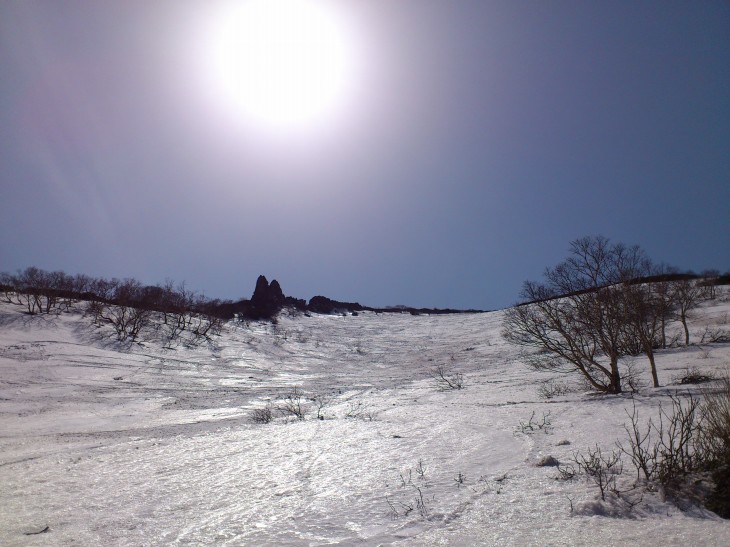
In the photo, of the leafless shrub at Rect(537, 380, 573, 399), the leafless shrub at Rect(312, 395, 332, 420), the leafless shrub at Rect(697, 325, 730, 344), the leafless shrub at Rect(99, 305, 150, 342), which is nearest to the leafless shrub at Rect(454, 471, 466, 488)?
the leafless shrub at Rect(312, 395, 332, 420)

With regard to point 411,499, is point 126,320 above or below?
above

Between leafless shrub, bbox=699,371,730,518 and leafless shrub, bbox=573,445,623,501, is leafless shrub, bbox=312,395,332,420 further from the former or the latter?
leafless shrub, bbox=699,371,730,518

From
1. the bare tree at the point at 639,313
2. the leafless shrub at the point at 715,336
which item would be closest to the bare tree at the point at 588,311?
the bare tree at the point at 639,313

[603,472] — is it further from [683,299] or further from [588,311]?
[683,299]

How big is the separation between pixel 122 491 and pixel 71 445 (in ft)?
11.9

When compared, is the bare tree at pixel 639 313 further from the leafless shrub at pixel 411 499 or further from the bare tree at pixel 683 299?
the leafless shrub at pixel 411 499

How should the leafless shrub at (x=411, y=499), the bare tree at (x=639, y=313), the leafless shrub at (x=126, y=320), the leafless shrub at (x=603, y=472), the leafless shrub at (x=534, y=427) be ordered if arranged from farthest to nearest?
the leafless shrub at (x=126, y=320)
the bare tree at (x=639, y=313)
the leafless shrub at (x=534, y=427)
the leafless shrub at (x=411, y=499)
the leafless shrub at (x=603, y=472)

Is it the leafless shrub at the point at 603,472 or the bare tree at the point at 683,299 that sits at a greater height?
the bare tree at the point at 683,299

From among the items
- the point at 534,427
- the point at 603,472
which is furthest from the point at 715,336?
the point at 603,472

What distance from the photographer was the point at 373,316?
229 feet

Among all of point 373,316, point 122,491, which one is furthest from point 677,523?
point 373,316

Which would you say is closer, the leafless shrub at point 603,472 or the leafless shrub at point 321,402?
the leafless shrub at point 603,472

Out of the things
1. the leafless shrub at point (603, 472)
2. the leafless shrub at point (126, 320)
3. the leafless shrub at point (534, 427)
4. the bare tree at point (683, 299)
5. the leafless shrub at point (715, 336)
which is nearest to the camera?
the leafless shrub at point (603, 472)

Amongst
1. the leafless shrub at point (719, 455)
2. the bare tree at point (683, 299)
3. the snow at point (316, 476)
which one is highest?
the bare tree at point (683, 299)
